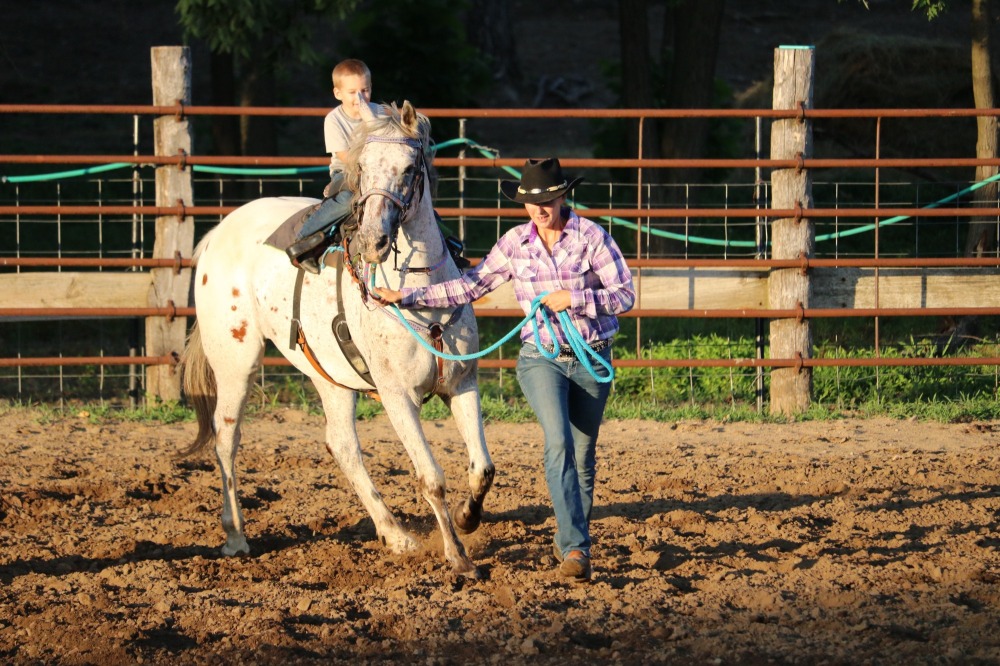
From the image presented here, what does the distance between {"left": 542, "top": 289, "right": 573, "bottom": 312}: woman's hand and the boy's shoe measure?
3.17 ft

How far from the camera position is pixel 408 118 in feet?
16.5

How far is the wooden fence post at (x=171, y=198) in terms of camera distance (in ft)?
28.8

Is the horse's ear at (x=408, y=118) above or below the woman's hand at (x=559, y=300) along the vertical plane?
above

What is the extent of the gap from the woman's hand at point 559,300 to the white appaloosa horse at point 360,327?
63 centimetres

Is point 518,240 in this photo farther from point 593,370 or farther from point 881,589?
point 881,589

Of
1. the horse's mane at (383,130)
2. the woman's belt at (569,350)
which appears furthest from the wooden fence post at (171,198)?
the woman's belt at (569,350)

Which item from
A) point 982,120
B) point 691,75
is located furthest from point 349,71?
point 691,75

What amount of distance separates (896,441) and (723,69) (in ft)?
63.9

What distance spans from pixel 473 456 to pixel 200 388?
6.66 ft

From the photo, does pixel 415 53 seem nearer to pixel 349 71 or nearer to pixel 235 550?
pixel 349 71

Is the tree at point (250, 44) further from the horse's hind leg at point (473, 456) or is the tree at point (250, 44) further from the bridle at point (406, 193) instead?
the horse's hind leg at point (473, 456)

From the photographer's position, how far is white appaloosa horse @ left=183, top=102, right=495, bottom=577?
16.3 feet

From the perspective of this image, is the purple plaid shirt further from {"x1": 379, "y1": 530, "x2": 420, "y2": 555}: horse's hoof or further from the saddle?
{"x1": 379, "y1": 530, "x2": 420, "y2": 555}: horse's hoof

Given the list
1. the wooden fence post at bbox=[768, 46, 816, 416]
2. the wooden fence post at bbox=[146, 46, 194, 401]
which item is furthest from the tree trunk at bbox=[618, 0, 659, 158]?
the wooden fence post at bbox=[146, 46, 194, 401]
